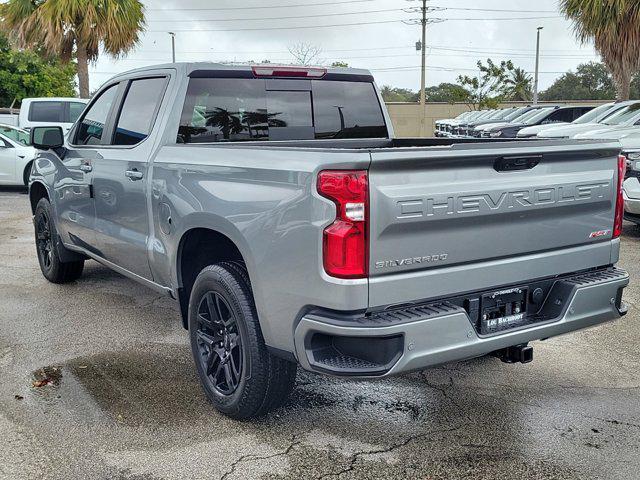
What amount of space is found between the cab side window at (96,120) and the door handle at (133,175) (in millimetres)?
851

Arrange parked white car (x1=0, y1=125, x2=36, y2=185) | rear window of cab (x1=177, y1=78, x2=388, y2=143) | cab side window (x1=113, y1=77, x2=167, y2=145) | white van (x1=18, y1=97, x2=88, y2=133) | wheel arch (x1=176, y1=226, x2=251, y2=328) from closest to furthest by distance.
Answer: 1. wheel arch (x1=176, y1=226, x2=251, y2=328)
2. rear window of cab (x1=177, y1=78, x2=388, y2=143)
3. cab side window (x1=113, y1=77, x2=167, y2=145)
4. parked white car (x1=0, y1=125, x2=36, y2=185)
5. white van (x1=18, y1=97, x2=88, y2=133)

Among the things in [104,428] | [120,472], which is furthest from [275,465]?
[104,428]

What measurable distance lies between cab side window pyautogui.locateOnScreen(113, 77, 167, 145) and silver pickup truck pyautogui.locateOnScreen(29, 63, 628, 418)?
0.02m

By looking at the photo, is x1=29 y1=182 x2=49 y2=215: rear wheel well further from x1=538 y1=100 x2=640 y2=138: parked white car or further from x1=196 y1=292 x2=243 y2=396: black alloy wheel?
x1=538 y1=100 x2=640 y2=138: parked white car

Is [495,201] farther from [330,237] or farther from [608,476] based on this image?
[608,476]

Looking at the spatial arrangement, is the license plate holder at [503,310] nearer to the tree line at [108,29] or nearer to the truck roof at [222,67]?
the truck roof at [222,67]

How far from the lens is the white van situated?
17.5 meters

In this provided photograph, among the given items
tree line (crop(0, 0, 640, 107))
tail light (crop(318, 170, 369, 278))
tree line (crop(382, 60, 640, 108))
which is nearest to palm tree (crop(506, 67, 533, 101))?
tree line (crop(382, 60, 640, 108))

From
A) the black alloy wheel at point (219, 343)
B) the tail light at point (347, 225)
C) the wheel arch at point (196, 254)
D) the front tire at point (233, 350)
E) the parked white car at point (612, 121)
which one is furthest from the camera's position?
the parked white car at point (612, 121)

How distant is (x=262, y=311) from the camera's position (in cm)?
348

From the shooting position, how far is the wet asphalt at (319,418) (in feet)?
11.2

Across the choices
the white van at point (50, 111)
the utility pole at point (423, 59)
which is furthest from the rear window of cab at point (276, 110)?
the utility pole at point (423, 59)

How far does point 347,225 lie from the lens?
3045mm

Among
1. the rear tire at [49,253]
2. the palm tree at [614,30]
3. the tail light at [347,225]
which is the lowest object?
the rear tire at [49,253]
